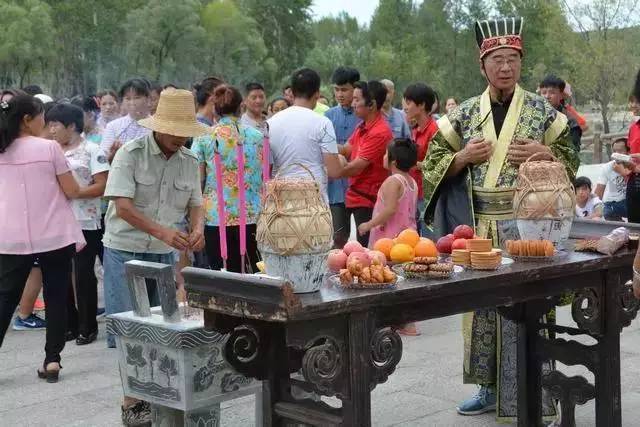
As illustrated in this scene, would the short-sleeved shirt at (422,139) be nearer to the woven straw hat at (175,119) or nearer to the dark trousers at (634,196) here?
the dark trousers at (634,196)

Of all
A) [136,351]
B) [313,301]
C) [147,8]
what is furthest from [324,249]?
[147,8]

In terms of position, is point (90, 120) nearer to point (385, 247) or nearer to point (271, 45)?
point (385, 247)

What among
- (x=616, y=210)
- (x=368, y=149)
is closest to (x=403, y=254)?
(x=368, y=149)

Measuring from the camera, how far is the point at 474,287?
3674 mm

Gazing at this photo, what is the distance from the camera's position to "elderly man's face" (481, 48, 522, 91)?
4844 mm

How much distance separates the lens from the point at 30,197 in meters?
6.09

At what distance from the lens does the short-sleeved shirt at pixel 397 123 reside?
9.18m

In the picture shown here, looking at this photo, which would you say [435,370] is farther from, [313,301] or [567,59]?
[567,59]

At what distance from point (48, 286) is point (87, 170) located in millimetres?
1213

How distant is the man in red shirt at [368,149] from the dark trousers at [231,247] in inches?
49.9

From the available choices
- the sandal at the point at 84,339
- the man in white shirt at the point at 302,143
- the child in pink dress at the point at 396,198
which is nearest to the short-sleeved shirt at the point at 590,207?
the child in pink dress at the point at 396,198

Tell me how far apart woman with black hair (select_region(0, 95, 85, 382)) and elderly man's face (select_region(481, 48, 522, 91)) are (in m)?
2.64

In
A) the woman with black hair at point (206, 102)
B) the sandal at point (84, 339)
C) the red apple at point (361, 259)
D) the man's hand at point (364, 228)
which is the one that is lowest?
the sandal at point (84, 339)

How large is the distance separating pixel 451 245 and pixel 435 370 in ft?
7.55
